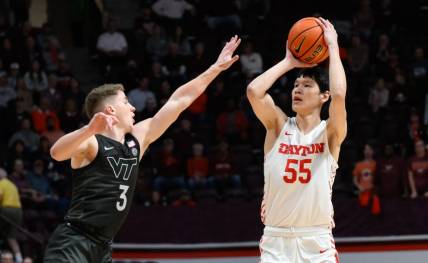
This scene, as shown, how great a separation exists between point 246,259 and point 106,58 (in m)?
6.48

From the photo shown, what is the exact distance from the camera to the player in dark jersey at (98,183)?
6.29 metres

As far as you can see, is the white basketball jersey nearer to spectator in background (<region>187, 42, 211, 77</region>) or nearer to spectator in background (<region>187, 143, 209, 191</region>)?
spectator in background (<region>187, 143, 209, 191</region>)

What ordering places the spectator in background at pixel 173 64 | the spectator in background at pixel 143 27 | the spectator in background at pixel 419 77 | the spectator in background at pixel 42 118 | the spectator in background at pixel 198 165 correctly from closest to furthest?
→ the spectator in background at pixel 198 165 < the spectator in background at pixel 42 118 < the spectator in background at pixel 419 77 < the spectator in background at pixel 173 64 < the spectator in background at pixel 143 27

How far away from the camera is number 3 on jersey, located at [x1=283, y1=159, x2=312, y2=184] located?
7.09 m

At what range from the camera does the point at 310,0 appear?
67.4 ft

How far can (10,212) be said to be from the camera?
1466cm

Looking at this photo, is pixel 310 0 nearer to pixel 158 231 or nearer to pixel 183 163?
pixel 183 163

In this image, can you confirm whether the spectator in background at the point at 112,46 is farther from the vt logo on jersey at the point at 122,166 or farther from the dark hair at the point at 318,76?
the vt logo on jersey at the point at 122,166

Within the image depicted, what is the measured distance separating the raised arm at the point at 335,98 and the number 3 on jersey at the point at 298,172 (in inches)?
10.1

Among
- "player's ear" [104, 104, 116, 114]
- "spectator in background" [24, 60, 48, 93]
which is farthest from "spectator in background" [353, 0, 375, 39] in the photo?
"player's ear" [104, 104, 116, 114]

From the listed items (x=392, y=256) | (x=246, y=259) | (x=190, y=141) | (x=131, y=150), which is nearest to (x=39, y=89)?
(x=190, y=141)

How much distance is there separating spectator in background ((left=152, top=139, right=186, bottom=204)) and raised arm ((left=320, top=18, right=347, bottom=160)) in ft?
26.6

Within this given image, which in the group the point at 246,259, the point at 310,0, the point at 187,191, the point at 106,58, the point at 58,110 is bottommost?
the point at 246,259

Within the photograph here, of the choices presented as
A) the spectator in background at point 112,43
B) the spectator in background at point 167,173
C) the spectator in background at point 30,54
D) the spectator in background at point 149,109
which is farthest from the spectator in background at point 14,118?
the spectator in background at point 167,173
